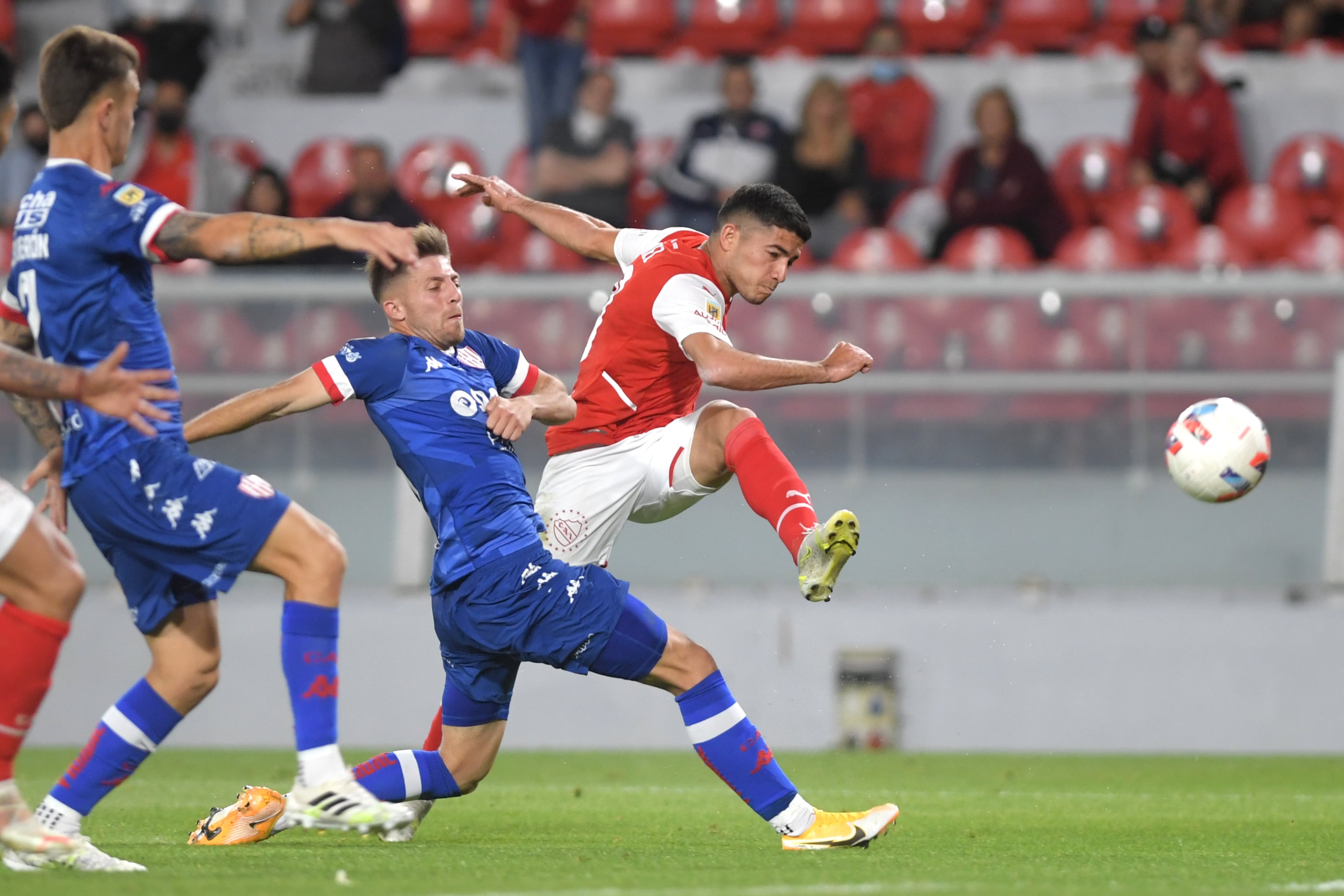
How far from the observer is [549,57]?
41.3ft

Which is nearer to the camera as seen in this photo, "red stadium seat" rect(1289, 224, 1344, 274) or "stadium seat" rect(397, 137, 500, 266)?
"red stadium seat" rect(1289, 224, 1344, 274)

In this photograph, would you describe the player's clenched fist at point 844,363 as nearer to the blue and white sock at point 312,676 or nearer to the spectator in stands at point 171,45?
the blue and white sock at point 312,676

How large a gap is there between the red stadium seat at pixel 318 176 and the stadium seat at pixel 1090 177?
5.45m

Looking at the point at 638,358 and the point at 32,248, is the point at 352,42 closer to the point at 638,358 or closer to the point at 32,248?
the point at 638,358

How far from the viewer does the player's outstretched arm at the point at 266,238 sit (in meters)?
3.97

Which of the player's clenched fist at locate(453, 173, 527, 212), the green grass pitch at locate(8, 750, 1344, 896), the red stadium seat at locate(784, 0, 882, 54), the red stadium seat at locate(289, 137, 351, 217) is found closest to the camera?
the green grass pitch at locate(8, 750, 1344, 896)

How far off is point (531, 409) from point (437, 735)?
1.17 metres

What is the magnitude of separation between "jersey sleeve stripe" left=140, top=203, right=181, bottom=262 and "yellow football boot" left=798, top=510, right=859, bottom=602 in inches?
79.1

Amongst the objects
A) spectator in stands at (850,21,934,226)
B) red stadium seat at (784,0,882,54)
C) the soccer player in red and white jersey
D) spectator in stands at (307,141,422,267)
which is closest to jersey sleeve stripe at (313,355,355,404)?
the soccer player in red and white jersey

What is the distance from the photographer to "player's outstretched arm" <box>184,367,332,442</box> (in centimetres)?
461

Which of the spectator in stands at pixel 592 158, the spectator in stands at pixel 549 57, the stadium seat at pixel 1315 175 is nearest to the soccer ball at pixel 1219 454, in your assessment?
the spectator in stands at pixel 592 158

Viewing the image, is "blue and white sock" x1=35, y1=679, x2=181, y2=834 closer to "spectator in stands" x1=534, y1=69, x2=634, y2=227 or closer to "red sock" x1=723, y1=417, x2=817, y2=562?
"red sock" x1=723, y1=417, x2=817, y2=562

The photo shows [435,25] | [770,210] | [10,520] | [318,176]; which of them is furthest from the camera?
[435,25]

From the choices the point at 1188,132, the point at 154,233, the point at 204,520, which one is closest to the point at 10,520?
the point at 204,520
